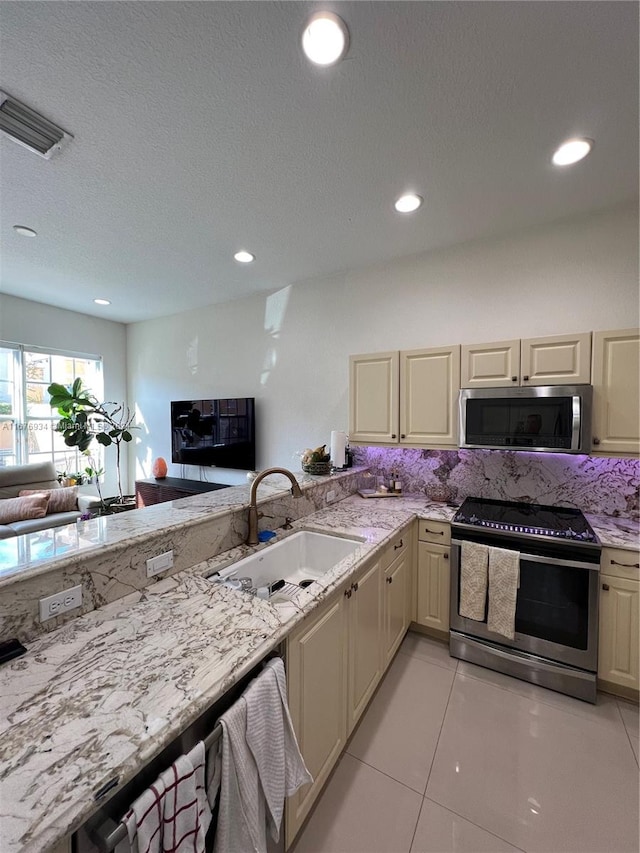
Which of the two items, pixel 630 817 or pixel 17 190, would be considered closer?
pixel 630 817

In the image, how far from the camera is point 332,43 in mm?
1261

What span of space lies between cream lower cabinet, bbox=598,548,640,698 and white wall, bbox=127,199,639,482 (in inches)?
61.0

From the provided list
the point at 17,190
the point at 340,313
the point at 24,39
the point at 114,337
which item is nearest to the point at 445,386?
the point at 340,313

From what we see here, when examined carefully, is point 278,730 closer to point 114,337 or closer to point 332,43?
point 332,43

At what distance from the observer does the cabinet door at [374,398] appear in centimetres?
269

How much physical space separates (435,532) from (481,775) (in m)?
1.18

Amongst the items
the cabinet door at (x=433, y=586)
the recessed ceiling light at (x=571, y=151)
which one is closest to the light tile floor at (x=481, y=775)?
the cabinet door at (x=433, y=586)

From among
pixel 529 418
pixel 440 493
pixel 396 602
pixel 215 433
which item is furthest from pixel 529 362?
pixel 215 433

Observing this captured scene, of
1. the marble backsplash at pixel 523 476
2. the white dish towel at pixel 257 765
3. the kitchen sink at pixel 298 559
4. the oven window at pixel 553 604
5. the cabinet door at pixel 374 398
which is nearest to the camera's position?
the white dish towel at pixel 257 765

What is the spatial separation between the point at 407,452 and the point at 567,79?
235 centimetres

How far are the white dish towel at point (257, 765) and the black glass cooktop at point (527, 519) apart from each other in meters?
1.60

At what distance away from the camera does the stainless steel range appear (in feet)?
6.24

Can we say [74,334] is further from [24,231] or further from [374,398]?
[374,398]

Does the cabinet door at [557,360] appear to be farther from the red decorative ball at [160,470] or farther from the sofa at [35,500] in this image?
the sofa at [35,500]
